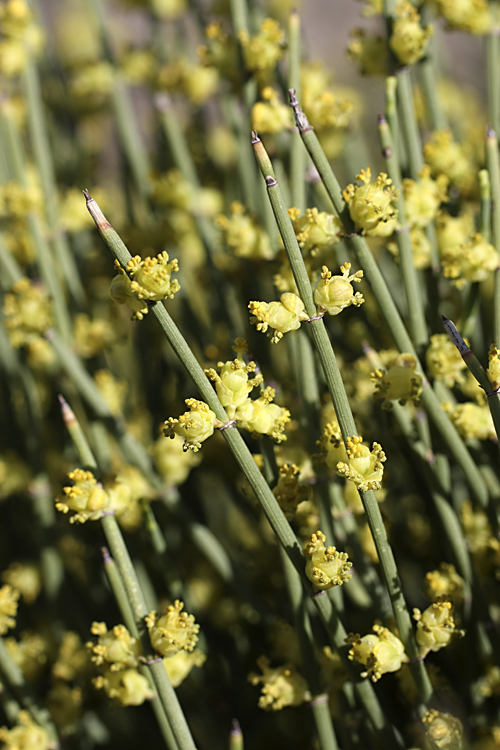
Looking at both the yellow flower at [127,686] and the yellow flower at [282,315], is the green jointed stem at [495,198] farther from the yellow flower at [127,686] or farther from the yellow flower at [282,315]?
the yellow flower at [127,686]

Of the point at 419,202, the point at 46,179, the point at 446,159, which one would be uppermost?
the point at 46,179

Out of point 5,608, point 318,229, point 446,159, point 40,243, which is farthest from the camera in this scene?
point 40,243

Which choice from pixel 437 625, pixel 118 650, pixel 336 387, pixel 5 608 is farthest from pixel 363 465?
pixel 5 608

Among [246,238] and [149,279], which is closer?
[149,279]

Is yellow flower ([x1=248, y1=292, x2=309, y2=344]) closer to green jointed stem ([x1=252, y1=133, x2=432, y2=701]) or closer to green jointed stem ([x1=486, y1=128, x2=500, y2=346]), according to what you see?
green jointed stem ([x1=252, y1=133, x2=432, y2=701])

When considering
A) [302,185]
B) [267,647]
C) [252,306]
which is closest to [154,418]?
[267,647]

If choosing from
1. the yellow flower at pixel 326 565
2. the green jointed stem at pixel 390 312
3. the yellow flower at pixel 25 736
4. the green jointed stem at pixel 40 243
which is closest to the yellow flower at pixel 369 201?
the green jointed stem at pixel 390 312

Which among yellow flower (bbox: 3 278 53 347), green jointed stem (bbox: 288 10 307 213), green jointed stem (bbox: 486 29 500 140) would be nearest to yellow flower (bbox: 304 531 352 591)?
green jointed stem (bbox: 288 10 307 213)

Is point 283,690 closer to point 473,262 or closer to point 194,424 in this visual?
point 194,424
